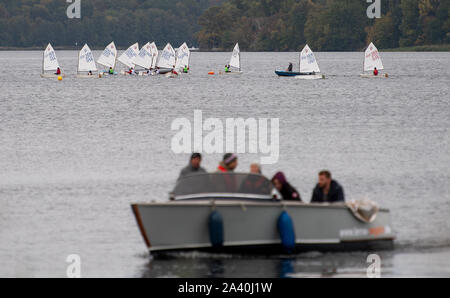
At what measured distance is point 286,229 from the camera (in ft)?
72.7

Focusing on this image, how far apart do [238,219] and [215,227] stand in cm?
56

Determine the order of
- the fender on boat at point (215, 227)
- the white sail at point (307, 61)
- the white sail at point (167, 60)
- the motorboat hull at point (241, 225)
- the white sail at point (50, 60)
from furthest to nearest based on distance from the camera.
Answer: the white sail at point (167, 60)
the white sail at point (50, 60)
the white sail at point (307, 61)
the motorboat hull at point (241, 225)
the fender on boat at point (215, 227)

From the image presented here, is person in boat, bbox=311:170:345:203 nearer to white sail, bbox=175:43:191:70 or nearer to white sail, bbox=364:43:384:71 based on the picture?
white sail, bbox=364:43:384:71

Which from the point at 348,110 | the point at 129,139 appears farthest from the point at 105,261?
the point at 348,110

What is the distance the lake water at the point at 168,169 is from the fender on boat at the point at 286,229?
1.88 feet

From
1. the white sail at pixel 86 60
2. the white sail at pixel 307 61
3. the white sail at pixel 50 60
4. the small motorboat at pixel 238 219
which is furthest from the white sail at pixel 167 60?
the small motorboat at pixel 238 219

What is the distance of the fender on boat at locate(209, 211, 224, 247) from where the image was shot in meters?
21.9

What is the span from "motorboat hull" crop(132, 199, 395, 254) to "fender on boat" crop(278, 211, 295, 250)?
12cm

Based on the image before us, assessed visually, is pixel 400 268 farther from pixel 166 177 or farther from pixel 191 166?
pixel 166 177

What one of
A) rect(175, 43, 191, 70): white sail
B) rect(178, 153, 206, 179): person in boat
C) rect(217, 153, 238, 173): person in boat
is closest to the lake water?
rect(217, 153, 238, 173): person in boat

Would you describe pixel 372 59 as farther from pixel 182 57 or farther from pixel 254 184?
pixel 254 184

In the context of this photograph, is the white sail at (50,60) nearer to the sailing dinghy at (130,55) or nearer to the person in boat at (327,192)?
the sailing dinghy at (130,55)

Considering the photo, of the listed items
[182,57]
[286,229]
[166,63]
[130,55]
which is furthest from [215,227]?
[182,57]

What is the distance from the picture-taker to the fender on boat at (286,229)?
2212 centimetres
